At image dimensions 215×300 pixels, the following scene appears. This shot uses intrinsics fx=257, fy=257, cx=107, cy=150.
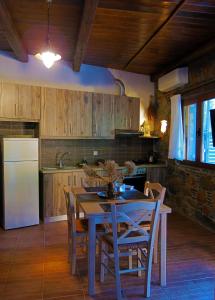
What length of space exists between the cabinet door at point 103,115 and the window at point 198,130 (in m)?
1.40

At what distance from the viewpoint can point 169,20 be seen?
3113 millimetres

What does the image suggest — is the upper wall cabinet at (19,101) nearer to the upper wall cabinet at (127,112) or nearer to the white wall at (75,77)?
the white wall at (75,77)

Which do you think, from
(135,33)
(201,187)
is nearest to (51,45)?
(135,33)

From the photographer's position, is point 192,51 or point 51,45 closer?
point 192,51

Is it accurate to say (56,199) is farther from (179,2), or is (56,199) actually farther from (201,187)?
(179,2)

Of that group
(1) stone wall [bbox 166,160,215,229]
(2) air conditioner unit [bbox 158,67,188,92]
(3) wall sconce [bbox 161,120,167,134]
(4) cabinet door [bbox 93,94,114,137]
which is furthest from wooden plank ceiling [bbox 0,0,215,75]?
(1) stone wall [bbox 166,160,215,229]

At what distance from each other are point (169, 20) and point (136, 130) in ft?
8.13

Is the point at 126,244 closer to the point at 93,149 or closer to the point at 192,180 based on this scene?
the point at 192,180

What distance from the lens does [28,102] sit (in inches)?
171

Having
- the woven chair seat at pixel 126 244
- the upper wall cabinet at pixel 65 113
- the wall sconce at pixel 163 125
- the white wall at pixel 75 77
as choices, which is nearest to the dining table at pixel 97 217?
the woven chair seat at pixel 126 244

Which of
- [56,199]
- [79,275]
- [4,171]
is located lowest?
[79,275]

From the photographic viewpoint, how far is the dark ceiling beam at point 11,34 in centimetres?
312

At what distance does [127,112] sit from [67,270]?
10.8ft

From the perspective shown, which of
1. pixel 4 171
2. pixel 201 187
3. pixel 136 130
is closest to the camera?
pixel 4 171
